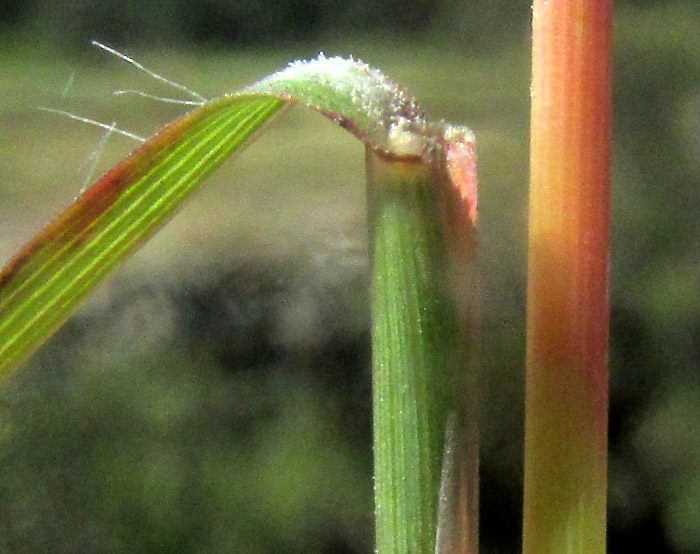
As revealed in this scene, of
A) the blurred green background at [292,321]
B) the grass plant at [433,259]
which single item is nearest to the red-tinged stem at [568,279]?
the grass plant at [433,259]

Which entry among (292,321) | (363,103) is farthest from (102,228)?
(292,321)

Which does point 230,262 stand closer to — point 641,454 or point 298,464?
point 298,464

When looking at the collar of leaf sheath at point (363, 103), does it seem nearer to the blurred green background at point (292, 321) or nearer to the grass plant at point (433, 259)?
the grass plant at point (433, 259)

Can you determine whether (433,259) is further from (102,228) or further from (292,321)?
(292,321)

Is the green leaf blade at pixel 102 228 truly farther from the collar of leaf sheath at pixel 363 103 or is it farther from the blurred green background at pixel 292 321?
the blurred green background at pixel 292 321

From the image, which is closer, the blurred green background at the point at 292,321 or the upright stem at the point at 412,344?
the upright stem at the point at 412,344

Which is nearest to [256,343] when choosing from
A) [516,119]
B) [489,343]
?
[489,343]

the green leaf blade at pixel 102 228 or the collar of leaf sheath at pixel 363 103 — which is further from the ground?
the collar of leaf sheath at pixel 363 103
